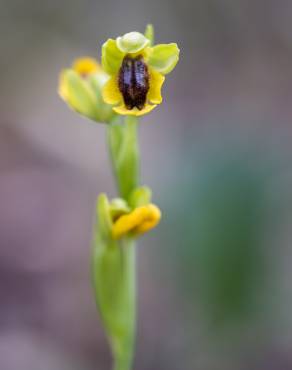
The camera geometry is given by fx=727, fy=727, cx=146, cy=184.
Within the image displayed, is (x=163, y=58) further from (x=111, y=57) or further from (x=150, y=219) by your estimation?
(x=150, y=219)

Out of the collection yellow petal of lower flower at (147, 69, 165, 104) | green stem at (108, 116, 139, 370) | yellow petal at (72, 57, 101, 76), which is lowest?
green stem at (108, 116, 139, 370)

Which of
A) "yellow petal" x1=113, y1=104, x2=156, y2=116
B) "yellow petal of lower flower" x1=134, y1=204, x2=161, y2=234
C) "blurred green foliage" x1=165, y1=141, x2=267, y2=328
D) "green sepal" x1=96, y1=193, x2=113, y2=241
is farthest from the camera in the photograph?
"blurred green foliage" x1=165, y1=141, x2=267, y2=328

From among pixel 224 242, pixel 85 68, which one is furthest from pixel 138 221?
pixel 224 242

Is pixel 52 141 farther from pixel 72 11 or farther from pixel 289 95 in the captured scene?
pixel 289 95

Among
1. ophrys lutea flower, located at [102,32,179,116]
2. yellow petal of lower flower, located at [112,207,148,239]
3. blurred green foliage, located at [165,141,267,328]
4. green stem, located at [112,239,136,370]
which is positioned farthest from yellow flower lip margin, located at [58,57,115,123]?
blurred green foliage, located at [165,141,267,328]

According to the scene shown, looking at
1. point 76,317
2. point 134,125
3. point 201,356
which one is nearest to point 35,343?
point 76,317

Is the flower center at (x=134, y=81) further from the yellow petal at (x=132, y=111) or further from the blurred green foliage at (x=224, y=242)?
the blurred green foliage at (x=224, y=242)

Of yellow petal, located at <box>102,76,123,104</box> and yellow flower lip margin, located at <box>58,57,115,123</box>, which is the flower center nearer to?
yellow petal, located at <box>102,76,123,104</box>

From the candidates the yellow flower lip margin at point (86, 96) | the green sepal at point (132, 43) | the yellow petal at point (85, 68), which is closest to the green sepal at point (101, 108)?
the yellow flower lip margin at point (86, 96)
